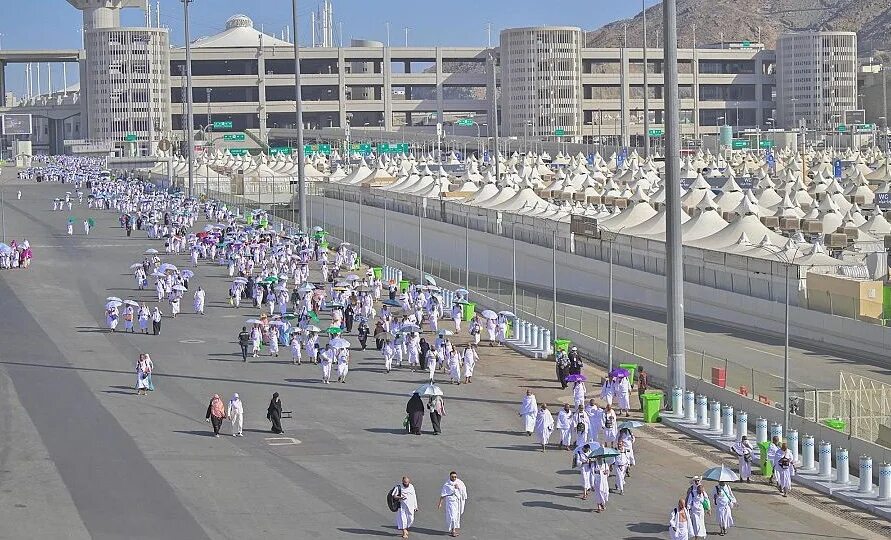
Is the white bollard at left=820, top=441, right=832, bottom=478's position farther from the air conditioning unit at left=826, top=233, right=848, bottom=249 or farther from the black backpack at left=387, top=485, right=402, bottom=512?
the air conditioning unit at left=826, top=233, right=848, bottom=249

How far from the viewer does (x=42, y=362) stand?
34938 millimetres

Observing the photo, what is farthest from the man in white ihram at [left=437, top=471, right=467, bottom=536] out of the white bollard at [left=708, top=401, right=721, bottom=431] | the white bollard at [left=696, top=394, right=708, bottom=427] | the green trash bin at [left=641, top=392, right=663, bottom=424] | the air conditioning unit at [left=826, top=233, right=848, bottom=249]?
the air conditioning unit at [left=826, top=233, right=848, bottom=249]

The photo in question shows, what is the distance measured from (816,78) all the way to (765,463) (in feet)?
540

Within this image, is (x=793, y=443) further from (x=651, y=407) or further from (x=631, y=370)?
(x=631, y=370)

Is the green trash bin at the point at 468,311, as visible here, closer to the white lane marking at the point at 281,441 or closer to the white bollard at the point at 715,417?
the white bollard at the point at 715,417

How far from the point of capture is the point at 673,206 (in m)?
28.9

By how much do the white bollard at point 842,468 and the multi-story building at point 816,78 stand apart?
161668 millimetres

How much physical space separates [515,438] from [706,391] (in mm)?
4897

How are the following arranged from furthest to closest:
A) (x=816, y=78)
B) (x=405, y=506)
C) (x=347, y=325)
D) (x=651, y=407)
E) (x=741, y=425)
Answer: (x=816, y=78) → (x=347, y=325) → (x=651, y=407) → (x=741, y=425) → (x=405, y=506)

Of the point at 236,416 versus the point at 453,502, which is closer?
the point at 453,502

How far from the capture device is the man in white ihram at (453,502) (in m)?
19.8

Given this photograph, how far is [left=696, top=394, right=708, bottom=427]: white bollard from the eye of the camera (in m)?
27.2

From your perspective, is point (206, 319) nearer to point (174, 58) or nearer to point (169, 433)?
point (169, 433)

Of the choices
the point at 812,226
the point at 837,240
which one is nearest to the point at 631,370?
the point at 837,240
